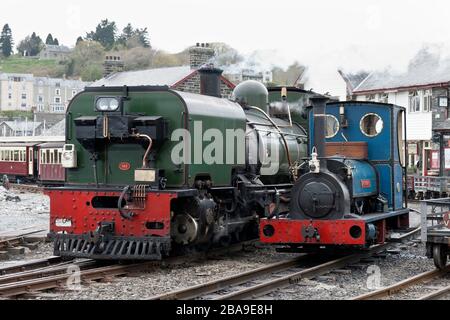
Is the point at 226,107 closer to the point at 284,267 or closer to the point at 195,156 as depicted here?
the point at 195,156

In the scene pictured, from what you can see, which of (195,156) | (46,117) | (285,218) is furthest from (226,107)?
(46,117)

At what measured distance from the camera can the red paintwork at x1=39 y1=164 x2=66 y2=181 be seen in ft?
114

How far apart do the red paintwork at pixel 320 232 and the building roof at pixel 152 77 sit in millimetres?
26370

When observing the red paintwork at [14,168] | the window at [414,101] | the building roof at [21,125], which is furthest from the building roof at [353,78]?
the building roof at [21,125]

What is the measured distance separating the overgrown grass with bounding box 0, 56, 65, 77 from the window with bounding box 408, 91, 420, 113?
13829 centimetres

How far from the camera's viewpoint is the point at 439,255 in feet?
33.1

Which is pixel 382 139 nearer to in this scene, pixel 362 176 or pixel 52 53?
pixel 362 176

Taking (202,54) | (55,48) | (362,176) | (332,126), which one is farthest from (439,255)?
(55,48)

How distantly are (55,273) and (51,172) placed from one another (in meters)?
26.7

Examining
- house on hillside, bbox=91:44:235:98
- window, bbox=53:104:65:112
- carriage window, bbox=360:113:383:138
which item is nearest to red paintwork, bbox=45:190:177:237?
carriage window, bbox=360:113:383:138

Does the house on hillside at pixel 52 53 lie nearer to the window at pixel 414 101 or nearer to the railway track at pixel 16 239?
Answer: the window at pixel 414 101

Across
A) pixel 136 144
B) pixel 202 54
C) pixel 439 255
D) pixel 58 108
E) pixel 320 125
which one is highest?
pixel 58 108

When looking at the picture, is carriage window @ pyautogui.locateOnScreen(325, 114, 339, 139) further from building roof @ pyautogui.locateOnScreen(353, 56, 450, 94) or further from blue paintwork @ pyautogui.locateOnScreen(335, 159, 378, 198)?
building roof @ pyautogui.locateOnScreen(353, 56, 450, 94)

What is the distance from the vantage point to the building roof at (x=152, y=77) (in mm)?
37750
